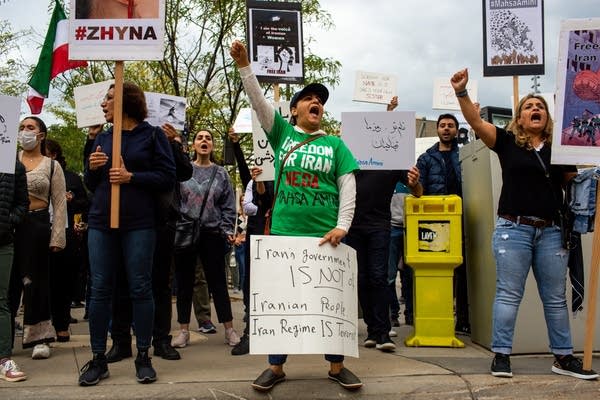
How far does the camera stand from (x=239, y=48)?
159 inches

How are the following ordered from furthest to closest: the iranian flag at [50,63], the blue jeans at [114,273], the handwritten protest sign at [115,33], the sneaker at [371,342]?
the iranian flag at [50,63] → the sneaker at [371,342] → the handwritten protest sign at [115,33] → the blue jeans at [114,273]

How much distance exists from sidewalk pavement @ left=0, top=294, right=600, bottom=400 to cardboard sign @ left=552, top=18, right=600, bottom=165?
1525 millimetres

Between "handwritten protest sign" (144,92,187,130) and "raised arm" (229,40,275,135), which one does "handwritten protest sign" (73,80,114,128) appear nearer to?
"handwritten protest sign" (144,92,187,130)

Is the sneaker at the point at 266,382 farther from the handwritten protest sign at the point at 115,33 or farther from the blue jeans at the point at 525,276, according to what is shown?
the handwritten protest sign at the point at 115,33

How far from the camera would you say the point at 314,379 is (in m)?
4.43

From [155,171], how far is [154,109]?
3.89ft

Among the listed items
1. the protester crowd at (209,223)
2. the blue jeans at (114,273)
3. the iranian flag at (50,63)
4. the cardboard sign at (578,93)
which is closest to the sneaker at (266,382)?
the protester crowd at (209,223)

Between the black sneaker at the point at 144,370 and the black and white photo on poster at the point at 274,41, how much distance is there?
9.92 feet

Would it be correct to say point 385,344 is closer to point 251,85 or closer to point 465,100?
point 465,100

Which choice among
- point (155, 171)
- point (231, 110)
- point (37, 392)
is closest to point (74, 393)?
point (37, 392)

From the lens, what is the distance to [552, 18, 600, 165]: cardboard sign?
462 centimetres

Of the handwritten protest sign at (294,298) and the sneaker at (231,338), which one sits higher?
the handwritten protest sign at (294,298)

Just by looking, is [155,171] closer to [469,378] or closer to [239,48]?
[239,48]

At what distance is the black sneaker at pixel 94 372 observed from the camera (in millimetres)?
4320
